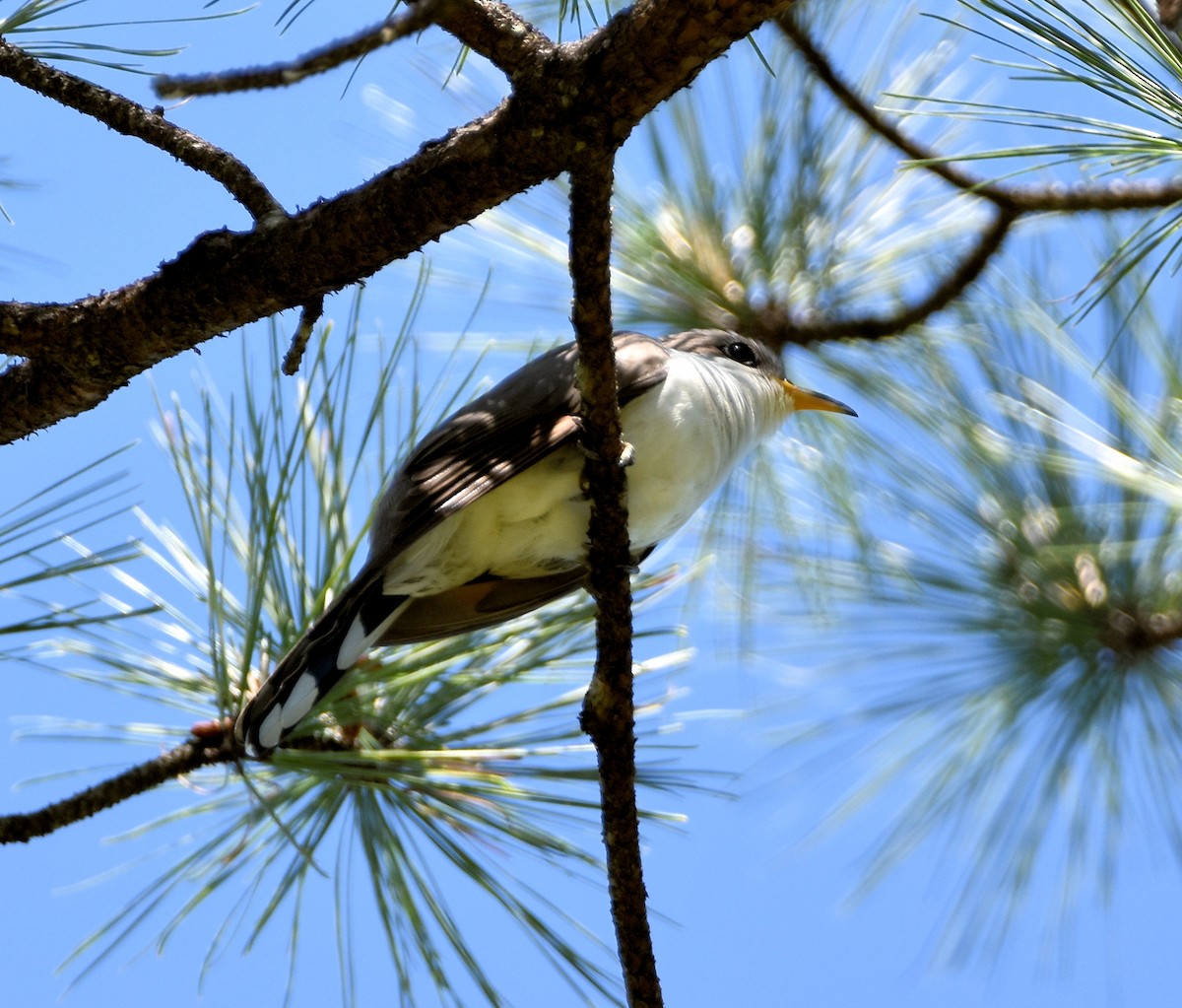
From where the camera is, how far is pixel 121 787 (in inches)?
78.1

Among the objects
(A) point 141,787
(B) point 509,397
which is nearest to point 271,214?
(B) point 509,397

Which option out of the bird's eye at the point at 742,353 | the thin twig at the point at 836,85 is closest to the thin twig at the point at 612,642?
the bird's eye at the point at 742,353

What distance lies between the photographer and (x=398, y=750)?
2.30 metres

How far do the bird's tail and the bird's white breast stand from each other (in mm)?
84

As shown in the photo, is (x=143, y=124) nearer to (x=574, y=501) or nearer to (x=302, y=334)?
(x=302, y=334)

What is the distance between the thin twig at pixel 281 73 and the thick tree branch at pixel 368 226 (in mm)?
137

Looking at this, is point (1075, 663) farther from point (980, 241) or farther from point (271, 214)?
point (271, 214)

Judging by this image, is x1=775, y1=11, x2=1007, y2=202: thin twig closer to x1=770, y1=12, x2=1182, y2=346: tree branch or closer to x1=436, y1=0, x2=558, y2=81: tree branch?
x1=770, y1=12, x2=1182, y2=346: tree branch

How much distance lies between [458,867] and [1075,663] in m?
1.44

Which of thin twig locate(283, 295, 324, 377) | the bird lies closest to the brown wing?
the bird

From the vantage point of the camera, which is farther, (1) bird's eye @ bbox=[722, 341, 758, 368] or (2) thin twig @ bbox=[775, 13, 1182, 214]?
(1) bird's eye @ bbox=[722, 341, 758, 368]

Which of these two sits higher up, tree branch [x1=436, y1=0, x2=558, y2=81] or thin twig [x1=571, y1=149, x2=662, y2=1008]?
tree branch [x1=436, y1=0, x2=558, y2=81]

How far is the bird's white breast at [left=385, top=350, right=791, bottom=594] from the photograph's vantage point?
2.27m

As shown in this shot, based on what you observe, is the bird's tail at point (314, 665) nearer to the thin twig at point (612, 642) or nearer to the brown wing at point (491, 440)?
the brown wing at point (491, 440)
